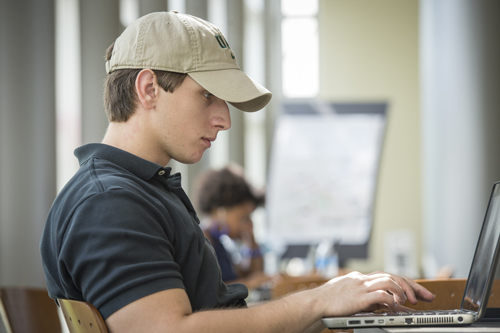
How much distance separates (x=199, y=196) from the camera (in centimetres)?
357

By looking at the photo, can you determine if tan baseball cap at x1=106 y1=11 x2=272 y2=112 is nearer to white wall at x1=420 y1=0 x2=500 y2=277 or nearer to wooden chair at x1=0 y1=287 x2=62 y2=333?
wooden chair at x1=0 y1=287 x2=62 y2=333

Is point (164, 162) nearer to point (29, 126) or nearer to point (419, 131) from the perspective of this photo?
point (29, 126)

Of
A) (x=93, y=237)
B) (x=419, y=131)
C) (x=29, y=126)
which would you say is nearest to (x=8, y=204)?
(x=29, y=126)

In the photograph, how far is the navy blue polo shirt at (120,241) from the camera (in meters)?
0.86

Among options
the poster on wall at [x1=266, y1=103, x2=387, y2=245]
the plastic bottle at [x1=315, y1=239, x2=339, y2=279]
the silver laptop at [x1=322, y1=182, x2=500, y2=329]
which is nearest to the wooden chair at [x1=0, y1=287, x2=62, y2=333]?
the silver laptop at [x1=322, y1=182, x2=500, y2=329]

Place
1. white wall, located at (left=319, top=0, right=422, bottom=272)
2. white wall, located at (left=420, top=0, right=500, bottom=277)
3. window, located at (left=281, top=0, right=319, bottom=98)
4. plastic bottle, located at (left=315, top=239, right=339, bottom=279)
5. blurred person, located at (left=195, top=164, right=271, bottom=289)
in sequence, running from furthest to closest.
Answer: window, located at (left=281, top=0, right=319, bottom=98), white wall, located at (left=319, top=0, right=422, bottom=272), plastic bottle, located at (left=315, top=239, right=339, bottom=279), blurred person, located at (left=195, top=164, right=271, bottom=289), white wall, located at (left=420, top=0, right=500, bottom=277)

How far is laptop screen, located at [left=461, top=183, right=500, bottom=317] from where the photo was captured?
0.92 m

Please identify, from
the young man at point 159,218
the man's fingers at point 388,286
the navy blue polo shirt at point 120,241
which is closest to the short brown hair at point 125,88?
the young man at point 159,218

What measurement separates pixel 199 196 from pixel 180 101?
2487mm

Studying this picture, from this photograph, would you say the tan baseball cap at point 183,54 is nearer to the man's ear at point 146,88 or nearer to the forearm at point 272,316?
the man's ear at point 146,88

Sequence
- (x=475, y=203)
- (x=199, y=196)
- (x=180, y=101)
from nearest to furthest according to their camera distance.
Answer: (x=180, y=101) → (x=475, y=203) → (x=199, y=196)

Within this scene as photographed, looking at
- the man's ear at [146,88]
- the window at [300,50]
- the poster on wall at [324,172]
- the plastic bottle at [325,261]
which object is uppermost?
the window at [300,50]

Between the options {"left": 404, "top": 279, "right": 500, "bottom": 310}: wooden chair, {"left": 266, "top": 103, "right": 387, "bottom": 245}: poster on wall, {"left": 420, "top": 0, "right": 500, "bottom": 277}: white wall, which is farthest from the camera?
{"left": 266, "top": 103, "right": 387, "bottom": 245}: poster on wall

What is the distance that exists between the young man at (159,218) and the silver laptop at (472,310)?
1.3 inches
